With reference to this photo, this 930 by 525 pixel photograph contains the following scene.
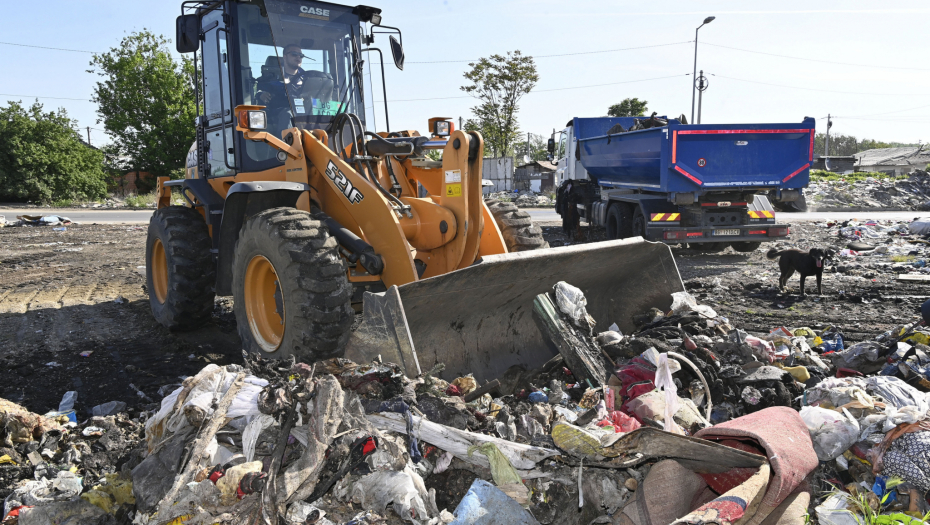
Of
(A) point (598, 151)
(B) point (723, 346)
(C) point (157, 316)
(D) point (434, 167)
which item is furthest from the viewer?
(A) point (598, 151)

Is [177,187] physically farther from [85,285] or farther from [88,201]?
[88,201]

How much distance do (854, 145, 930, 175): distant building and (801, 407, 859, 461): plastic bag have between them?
A: 139ft

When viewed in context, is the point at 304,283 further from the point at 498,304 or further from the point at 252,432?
the point at 498,304

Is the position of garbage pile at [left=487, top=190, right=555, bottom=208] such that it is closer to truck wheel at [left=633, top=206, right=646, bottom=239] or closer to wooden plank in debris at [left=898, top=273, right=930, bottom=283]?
truck wheel at [left=633, top=206, right=646, bottom=239]

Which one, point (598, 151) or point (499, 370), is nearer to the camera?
point (499, 370)

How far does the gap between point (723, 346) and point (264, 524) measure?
129 inches

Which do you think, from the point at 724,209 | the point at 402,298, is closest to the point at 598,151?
the point at 724,209

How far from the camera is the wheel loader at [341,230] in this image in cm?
404

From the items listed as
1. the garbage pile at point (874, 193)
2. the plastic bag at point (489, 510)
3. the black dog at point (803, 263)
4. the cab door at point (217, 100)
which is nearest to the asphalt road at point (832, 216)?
the garbage pile at point (874, 193)

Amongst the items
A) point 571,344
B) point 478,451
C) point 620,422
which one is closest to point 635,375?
point 571,344

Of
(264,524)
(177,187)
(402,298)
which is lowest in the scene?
(264,524)

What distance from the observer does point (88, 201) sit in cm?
2881

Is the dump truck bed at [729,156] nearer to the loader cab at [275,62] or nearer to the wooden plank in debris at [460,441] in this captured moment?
the loader cab at [275,62]

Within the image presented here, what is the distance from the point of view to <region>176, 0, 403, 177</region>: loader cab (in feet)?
17.2
